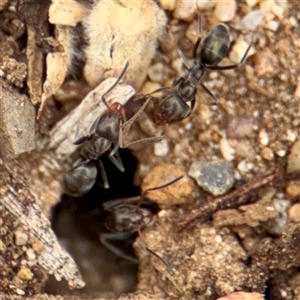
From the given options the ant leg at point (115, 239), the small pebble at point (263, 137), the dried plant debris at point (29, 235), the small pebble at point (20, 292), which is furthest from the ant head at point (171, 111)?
the small pebble at point (20, 292)

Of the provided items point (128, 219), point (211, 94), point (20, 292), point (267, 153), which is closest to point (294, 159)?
point (267, 153)

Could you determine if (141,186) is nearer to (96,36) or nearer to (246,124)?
(246,124)

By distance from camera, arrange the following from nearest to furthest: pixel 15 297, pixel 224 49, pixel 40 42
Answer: pixel 15 297 < pixel 40 42 < pixel 224 49

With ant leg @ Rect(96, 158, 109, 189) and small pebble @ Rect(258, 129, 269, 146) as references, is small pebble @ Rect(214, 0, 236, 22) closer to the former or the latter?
small pebble @ Rect(258, 129, 269, 146)

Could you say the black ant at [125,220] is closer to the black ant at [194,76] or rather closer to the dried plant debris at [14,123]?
the black ant at [194,76]

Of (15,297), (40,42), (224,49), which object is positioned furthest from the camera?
(224,49)

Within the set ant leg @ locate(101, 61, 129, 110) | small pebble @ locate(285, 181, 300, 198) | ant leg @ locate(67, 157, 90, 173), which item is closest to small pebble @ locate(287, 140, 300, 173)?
small pebble @ locate(285, 181, 300, 198)

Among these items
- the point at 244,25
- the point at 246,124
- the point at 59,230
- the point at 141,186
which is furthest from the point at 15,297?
the point at 244,25
